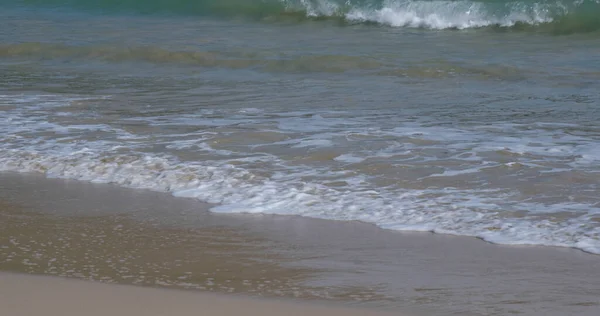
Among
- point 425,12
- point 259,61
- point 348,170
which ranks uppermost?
point 425,12

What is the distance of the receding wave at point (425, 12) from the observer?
13.9m

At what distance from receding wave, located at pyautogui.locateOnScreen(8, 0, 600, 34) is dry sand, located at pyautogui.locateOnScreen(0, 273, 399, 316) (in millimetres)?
10855

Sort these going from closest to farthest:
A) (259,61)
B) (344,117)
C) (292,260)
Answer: (292,260), (344,117), (259,61)

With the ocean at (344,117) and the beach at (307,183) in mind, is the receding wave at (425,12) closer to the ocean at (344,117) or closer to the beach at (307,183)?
the ocean at (344,117)

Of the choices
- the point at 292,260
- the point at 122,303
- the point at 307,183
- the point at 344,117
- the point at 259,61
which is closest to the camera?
the point at 122,303

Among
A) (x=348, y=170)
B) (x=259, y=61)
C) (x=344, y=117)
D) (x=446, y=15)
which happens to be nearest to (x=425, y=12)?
(x=446, y=15)

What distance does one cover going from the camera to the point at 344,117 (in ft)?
22.9

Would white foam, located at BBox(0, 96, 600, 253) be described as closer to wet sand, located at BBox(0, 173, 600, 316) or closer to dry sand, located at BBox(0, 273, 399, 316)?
wet sand, located at BBox(0, 173, 600, 316)

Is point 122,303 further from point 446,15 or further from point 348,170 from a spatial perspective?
point 446,15

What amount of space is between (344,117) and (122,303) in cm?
391

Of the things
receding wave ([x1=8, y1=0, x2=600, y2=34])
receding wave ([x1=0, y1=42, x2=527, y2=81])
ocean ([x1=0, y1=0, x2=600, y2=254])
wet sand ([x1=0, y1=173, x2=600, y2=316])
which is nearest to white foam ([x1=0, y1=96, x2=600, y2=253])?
ocean ([x1=0, y1=0, x2=600, y2=254])

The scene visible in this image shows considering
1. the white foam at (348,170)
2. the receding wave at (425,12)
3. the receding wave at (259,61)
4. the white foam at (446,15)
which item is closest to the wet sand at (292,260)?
the white foam at (348,170)

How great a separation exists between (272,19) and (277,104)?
26.0 feet

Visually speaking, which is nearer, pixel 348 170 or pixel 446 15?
pixel 348 170
